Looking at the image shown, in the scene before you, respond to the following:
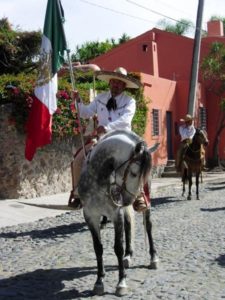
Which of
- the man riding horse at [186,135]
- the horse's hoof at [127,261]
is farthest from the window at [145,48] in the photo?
the horse's hoof at [127,261]

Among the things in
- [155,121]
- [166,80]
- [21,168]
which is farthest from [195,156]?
[166,80]

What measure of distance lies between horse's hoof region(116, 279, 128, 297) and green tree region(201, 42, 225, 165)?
22194mm

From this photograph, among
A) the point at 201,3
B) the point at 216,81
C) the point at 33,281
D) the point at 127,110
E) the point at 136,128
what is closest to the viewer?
the point at 33,281

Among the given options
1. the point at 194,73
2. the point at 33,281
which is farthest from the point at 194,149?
the point at 33,281

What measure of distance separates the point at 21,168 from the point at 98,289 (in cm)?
914

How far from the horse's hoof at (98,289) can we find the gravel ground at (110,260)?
0.24 feet

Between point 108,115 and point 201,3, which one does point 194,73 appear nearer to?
point 201,3

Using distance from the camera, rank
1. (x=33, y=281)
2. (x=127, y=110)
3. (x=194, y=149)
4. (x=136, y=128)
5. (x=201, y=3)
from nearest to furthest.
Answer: (x=33, y=281) < (x=127, y=110) < (x=194, y=149) < (x=136, y=128) < (x=201, y=3)

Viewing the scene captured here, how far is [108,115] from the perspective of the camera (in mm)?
6969

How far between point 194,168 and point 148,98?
7.39 metres

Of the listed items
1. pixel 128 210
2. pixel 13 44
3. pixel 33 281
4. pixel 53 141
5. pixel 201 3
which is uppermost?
pixel 201 3

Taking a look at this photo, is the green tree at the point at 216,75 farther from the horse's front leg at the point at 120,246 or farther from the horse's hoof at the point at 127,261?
the horse's front leg at the point at 120,246

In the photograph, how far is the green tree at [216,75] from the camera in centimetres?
2789

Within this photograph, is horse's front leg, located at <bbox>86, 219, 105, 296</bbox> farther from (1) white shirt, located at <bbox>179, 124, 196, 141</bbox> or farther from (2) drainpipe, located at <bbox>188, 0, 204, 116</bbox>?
(2) drainpipe, located at <bbox>188, 0, 204, 116</bbox>
